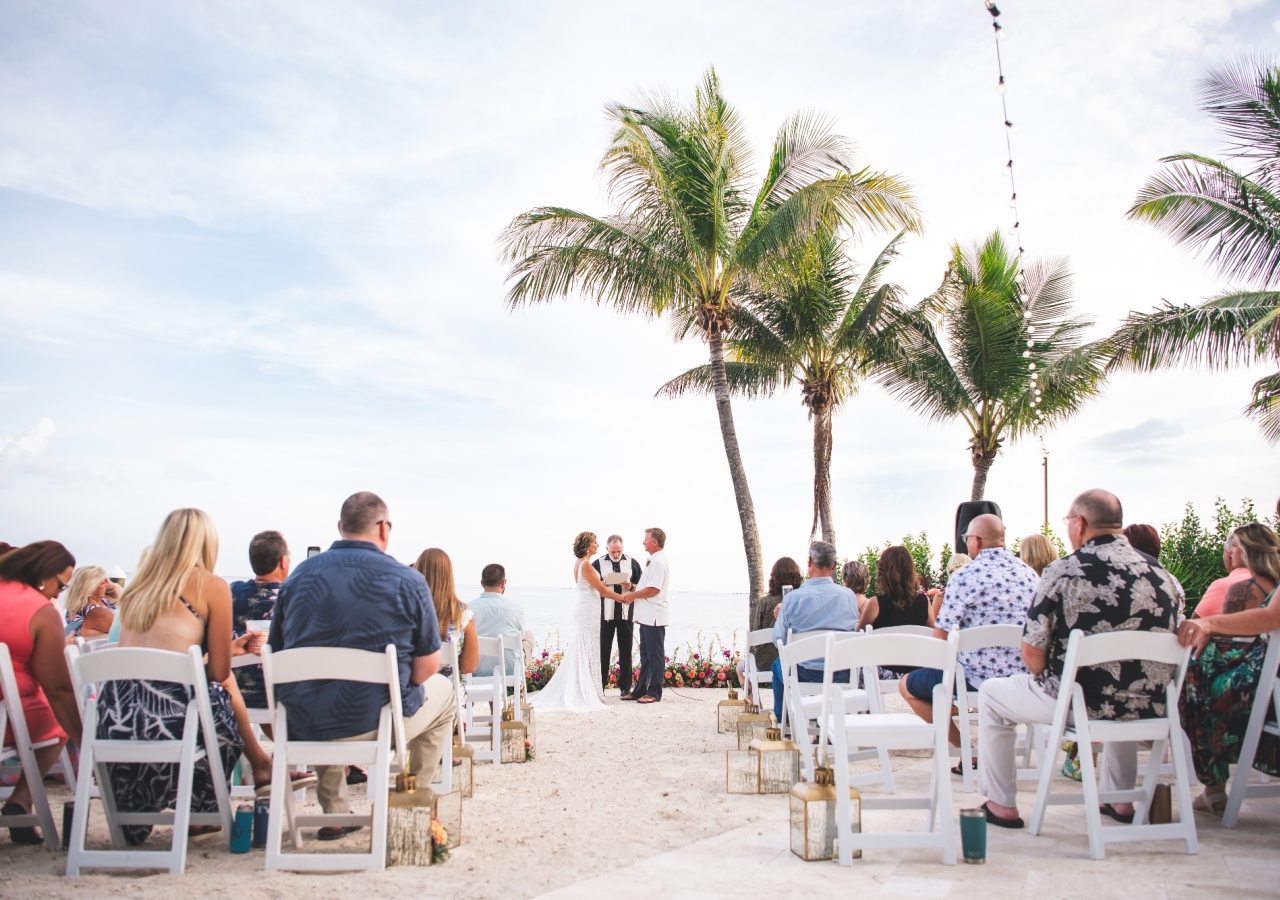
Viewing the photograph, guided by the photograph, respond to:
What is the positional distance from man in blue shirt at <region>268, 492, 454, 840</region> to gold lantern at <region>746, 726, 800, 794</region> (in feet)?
7.68

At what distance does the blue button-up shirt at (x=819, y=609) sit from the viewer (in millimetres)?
6496

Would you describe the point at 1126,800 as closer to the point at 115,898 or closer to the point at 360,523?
the point at 360,523

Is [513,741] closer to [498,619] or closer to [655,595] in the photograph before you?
[498,619]

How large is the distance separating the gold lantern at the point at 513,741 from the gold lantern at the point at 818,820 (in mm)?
3217

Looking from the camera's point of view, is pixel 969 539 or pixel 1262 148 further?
pixel 1262 148

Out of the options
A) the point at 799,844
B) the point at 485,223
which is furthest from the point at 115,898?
the point at 485,223

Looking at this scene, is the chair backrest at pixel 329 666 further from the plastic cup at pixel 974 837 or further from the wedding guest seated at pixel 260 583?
the plastic cup at pixel 974 837

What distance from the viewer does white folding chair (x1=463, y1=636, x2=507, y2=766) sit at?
21.9 feet

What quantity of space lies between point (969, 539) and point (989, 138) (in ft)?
38.5

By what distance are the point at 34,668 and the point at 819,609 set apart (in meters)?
4.80

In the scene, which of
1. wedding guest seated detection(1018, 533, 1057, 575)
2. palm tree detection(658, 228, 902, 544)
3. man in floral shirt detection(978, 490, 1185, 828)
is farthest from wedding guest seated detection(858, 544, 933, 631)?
palm tree detection(658, 228, 902, 544)

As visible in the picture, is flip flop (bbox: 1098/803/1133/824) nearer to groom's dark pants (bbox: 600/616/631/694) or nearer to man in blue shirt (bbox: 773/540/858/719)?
man in blue shirt (bbox: 773/540/858/719)

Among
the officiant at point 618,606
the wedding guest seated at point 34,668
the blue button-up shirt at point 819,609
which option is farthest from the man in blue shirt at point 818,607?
the wedding guest seated at point 34,668

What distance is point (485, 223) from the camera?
14.8 meters
